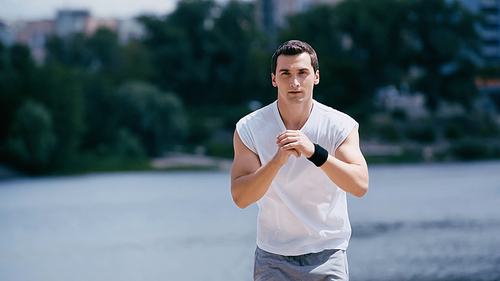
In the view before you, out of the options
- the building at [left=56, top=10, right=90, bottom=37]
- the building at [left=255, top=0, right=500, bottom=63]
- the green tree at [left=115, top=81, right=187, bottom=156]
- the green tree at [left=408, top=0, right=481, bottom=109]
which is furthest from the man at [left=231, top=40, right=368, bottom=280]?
the building at [left=56, top=10, right=90, bottom=37]

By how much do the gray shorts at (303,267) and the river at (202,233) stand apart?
7.28 metres

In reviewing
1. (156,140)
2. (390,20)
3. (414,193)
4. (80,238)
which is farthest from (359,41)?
(80,238)

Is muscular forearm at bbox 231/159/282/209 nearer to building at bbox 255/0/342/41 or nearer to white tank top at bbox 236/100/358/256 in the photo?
white tank top at bbox 236/100/358/256

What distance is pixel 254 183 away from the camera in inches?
108

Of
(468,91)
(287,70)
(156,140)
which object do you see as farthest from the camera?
(468,91)

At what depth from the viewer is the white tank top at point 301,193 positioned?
2.84 meters

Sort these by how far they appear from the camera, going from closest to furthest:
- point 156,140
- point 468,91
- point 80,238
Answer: point 80,238 → point 156,140 → point 468,91

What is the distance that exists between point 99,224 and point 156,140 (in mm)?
23356

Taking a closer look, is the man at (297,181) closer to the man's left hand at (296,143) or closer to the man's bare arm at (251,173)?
the man's bare arm at (251,173)

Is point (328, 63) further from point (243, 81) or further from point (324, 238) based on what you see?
point (324, 238)

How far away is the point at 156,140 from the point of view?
135ft

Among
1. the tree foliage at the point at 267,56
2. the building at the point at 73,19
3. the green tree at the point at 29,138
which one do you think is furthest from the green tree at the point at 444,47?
the building at the point at 73,19

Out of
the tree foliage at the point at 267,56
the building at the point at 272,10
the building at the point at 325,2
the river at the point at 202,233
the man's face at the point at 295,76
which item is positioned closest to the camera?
the man's face at the point at 295,76

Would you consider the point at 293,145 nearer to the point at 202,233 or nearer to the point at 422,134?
the point at 202,233
